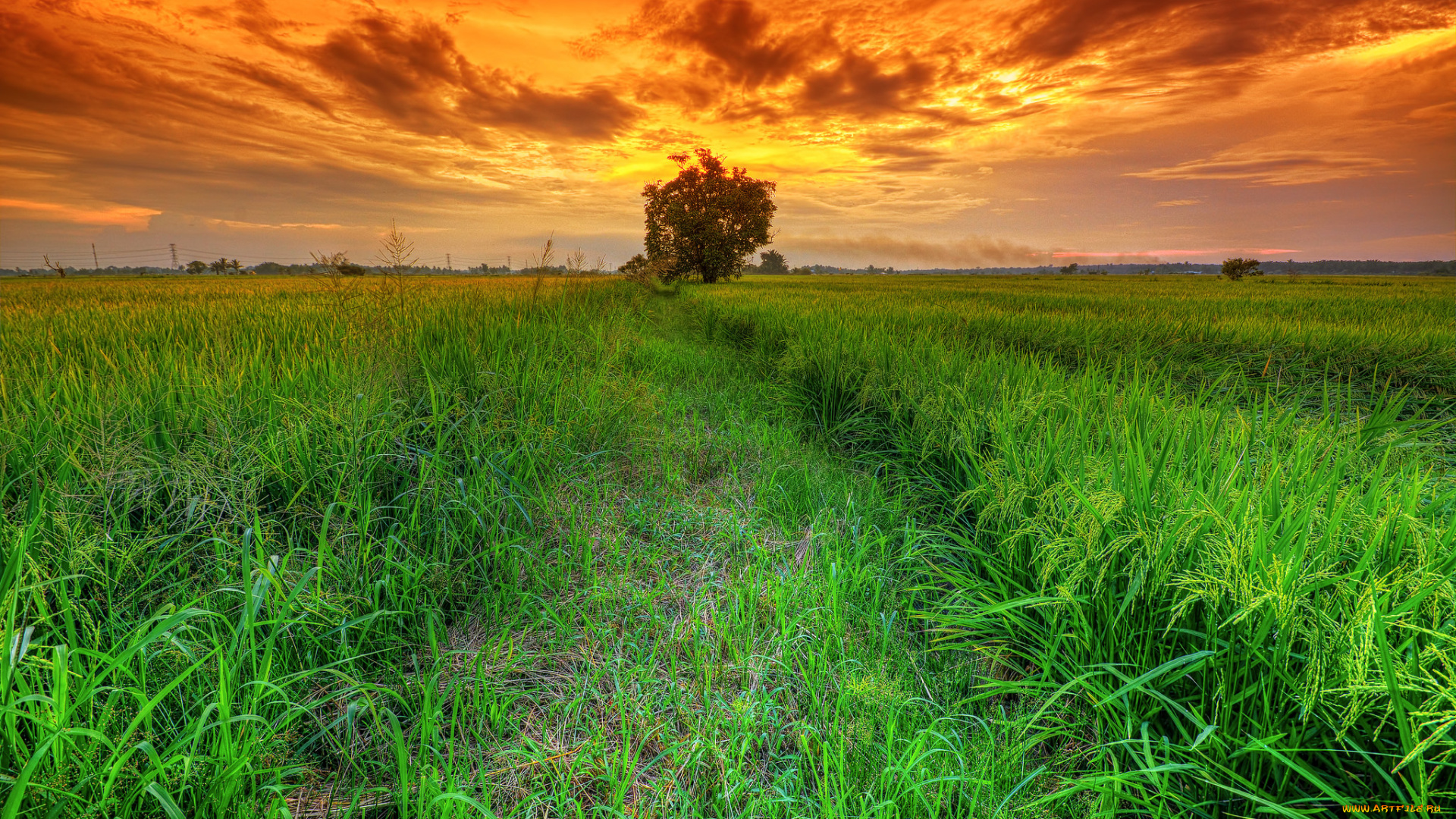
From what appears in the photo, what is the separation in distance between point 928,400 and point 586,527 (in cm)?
261

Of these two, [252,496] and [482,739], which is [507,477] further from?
[482,739]

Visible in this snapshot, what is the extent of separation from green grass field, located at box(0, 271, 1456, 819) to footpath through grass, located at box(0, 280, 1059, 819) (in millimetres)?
20

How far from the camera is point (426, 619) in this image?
6.72 ft

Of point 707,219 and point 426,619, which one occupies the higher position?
point 707,219

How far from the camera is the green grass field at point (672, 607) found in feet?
4.11

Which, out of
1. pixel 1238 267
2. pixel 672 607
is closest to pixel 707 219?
pixel 672 607

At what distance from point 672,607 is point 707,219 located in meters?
33.5

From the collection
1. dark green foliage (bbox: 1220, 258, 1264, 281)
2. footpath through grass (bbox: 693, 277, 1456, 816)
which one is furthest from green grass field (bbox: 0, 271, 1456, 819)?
dark green foliage (bbox: 1220, 258, 1264, 281)

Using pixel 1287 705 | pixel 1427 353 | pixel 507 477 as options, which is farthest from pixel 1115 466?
pixel 1427 353

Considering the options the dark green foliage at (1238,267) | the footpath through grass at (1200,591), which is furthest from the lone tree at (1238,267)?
the footpath through grass at (1200,591)

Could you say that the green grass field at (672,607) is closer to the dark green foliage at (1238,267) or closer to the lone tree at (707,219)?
the lone tree at (707,219)

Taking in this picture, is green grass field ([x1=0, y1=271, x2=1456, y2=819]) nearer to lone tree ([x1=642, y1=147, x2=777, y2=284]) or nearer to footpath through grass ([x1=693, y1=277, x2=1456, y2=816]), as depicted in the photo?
footpath through grass ([x1=693, y1=277, x2=1456, y2=816])

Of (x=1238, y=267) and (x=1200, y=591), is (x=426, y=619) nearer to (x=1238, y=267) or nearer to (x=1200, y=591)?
(x=1200, y=591)

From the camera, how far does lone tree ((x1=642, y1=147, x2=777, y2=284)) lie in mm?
33281
